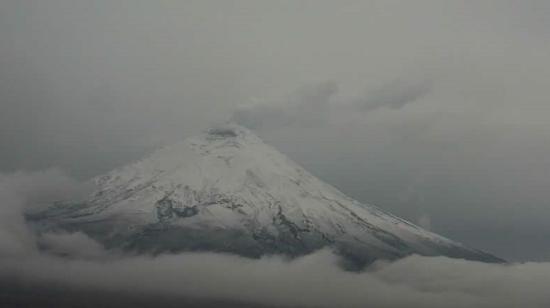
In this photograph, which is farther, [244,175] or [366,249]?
[244,175]

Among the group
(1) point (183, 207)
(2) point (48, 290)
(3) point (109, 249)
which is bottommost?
(2) point (48, 290)

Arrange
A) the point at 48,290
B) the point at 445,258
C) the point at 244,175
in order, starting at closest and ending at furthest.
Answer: the point at 48,290, the point at 445,258, the point at 244,175

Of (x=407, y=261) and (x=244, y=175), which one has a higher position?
(x=244, y=175)

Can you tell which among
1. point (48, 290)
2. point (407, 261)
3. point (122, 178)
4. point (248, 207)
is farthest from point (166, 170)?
point (407, 261)

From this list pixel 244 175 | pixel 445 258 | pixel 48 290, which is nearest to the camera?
pixel 48 290

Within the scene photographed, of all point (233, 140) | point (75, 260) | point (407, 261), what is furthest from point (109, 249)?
point (407, 261)

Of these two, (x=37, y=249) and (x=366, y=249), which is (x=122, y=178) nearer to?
(x=37, y=249)
